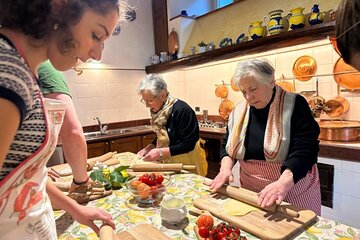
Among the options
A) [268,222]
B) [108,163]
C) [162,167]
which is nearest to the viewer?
[268,222]

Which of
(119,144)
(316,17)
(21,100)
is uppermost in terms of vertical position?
(316,17)

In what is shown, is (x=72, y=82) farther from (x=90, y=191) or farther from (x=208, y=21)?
(x=90, y=191)

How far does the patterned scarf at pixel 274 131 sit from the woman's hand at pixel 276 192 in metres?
0.17

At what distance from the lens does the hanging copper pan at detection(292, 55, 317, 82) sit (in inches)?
92.1

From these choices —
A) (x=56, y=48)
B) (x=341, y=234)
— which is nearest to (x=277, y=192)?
Result: (x=341, y=234)

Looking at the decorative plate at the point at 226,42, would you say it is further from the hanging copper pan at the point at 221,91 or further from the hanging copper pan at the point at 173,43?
the hanging copper pan at the point at 173,43

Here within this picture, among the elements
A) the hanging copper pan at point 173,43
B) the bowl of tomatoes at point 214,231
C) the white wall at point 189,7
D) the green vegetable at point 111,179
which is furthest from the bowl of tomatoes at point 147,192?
the white wall at point 189,7

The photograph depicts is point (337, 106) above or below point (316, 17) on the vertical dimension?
below

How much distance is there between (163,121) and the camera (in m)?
1.89

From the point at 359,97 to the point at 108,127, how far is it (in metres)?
2.82

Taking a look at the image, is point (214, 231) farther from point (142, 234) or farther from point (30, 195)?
point (30, 195)

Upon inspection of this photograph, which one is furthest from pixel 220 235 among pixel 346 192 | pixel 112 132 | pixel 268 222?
pixel 112 132

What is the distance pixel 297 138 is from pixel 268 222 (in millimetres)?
495

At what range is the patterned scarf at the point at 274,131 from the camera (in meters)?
1.20
